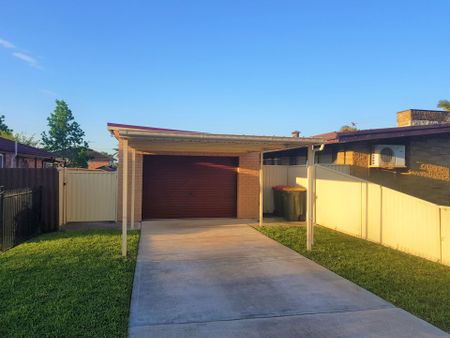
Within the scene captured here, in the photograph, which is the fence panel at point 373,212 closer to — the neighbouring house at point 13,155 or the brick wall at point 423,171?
the brick wall at point 423,171

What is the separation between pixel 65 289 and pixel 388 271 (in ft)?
17.7

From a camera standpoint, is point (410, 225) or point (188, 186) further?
point (188, 186)

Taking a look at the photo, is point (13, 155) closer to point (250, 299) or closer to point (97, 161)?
point (250, 299)

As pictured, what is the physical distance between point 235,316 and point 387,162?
9.88 meters

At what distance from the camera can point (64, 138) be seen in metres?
42.4

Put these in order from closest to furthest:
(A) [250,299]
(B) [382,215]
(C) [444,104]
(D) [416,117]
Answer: (A) [250,299], (B) [382,215], (D) [416,117], (C) [444,104]

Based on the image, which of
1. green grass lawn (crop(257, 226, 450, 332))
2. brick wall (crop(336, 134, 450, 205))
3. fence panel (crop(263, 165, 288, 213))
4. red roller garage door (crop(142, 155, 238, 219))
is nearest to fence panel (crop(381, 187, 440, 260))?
green grass lawn (crop(257, 226, 450, 332))

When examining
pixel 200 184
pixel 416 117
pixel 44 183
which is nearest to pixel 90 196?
pixel 44 183

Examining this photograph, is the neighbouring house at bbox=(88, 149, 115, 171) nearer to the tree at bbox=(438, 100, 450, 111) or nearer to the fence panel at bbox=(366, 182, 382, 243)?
the tree at bbox=(438, 100, 450, 111)

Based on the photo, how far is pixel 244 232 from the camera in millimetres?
9938

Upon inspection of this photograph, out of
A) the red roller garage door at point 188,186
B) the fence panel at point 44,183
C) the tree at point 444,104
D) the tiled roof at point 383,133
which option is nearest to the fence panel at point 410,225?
the tiled roof at point 383,133

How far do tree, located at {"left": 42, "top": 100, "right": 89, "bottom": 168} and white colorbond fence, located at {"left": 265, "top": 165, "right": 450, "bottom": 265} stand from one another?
36.8 meters

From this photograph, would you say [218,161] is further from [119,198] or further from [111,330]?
[111,330]

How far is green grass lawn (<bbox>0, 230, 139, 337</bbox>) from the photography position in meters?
3.99
